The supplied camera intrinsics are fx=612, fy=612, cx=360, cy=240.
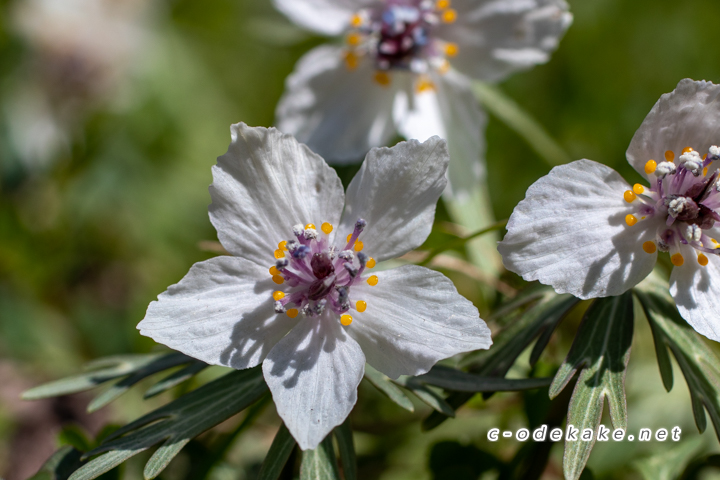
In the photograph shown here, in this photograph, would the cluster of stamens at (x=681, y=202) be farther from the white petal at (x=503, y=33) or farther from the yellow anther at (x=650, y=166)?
the white petal at (x=503, y=33)

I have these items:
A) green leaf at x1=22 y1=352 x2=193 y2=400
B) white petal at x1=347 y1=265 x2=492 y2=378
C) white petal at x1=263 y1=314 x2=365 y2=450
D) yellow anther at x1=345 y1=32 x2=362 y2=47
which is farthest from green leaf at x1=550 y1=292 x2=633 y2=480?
yellow anther at x1=345 y1=32 x2=362 y2=47

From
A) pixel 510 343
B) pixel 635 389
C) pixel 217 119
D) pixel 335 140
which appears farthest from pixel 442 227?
pixel 217 119

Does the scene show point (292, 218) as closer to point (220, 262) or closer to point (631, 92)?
point (220, 262)

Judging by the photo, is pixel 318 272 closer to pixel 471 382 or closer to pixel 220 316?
pixel 220 316

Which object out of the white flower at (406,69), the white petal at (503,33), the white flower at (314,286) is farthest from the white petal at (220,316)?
the white petal at (503,33)

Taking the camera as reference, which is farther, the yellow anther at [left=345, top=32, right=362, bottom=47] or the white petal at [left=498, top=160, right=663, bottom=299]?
the yellow anther at [left=345, top=32, right=362, bottom=47]

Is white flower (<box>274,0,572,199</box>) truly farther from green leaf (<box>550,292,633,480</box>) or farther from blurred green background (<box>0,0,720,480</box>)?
green leaf (<box>550,292,633,480</box>)

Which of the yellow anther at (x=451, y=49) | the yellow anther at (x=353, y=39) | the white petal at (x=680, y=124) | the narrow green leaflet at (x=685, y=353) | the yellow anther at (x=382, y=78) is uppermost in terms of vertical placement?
the yellow anther at (x=353, y=39)
